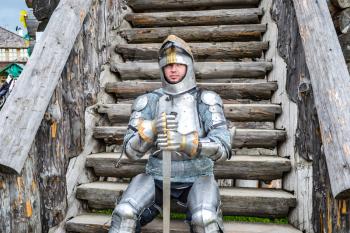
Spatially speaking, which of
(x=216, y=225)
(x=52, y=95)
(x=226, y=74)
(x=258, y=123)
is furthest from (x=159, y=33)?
(x=216, y=225)

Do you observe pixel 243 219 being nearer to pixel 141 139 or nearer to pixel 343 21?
pixel 141 139

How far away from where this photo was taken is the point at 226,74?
4059mm

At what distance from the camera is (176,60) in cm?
252

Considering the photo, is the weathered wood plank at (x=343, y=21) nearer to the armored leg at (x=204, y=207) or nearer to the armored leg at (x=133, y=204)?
the armored leg at (x=204, y=207)

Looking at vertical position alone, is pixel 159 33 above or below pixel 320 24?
above

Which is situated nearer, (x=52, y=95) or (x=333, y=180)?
(x=333, y=180)

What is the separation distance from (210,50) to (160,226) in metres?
2.18

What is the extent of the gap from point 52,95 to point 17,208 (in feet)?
2.51

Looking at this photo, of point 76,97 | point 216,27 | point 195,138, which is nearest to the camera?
point 195,138

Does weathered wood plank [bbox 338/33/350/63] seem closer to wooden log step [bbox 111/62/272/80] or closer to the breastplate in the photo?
wooden log step [bbox 111/62/272/80]

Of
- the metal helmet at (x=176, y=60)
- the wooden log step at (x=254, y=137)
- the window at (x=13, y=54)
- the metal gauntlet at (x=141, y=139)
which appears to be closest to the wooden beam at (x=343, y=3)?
the wooden log step at (x=254, y=137)

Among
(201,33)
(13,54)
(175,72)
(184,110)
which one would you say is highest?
(13,54)

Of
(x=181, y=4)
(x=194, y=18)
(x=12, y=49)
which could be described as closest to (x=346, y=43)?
(x=194, y=18)

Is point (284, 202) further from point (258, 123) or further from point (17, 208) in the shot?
point (17, 208)
